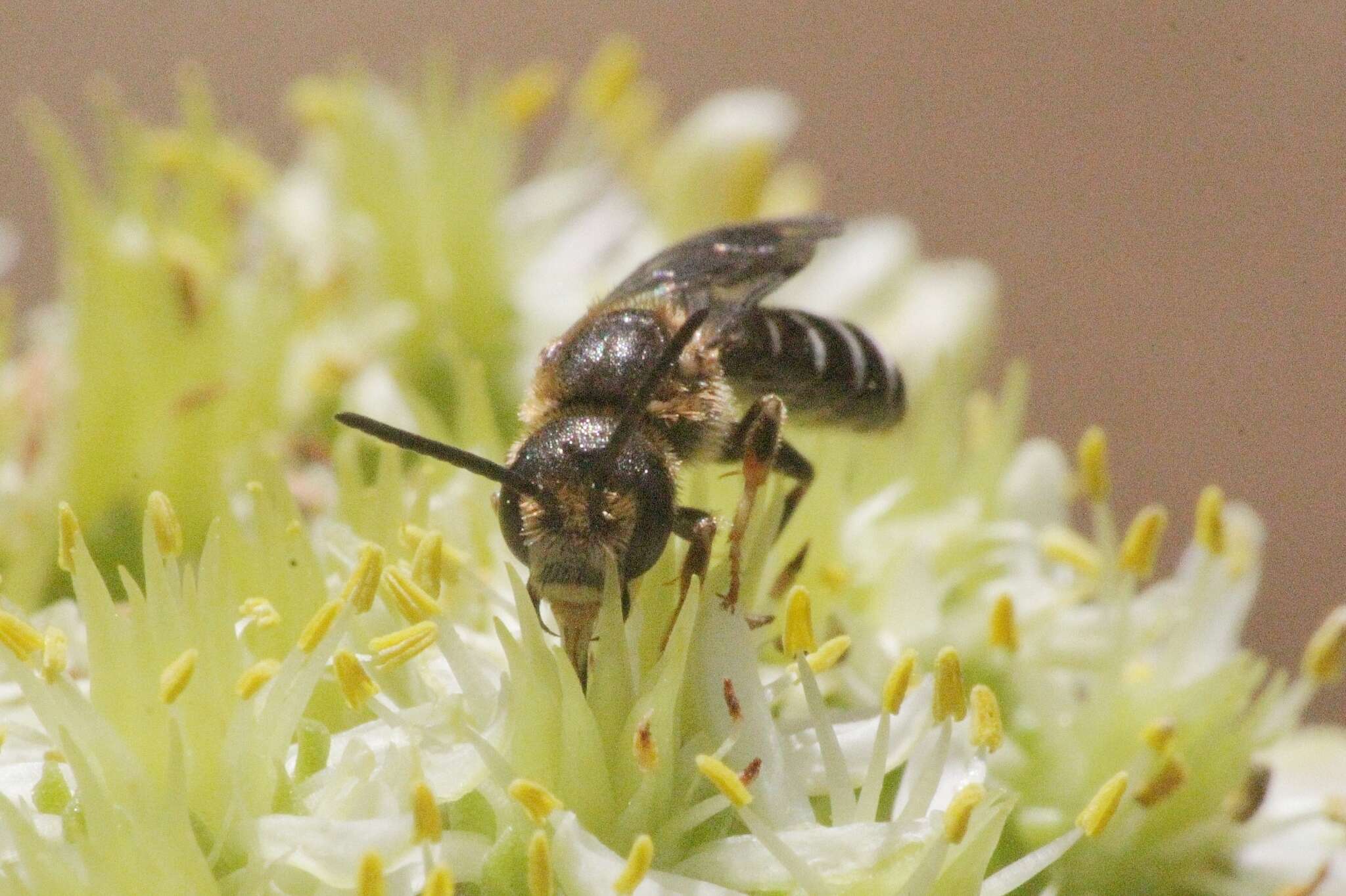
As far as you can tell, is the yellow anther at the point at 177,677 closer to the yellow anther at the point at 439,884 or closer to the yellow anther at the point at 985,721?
the yellow anther at the point at 439,884

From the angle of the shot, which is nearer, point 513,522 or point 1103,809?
point 513,522

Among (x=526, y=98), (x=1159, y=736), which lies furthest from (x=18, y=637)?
(x=526, y=98)

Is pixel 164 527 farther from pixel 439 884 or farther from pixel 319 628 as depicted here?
pixel 439 884

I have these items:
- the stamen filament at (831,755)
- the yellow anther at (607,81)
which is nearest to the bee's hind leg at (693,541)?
the stamen filament at (831,755)

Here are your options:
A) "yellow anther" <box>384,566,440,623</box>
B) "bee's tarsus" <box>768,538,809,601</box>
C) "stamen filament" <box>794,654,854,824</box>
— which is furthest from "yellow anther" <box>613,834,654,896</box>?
"bee's tarsus" <box>768,538,809,601</box>

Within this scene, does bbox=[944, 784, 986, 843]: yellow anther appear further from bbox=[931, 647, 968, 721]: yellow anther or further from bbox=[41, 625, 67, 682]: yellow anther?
bbox=[41, 625, 67, 682]: yellow anther

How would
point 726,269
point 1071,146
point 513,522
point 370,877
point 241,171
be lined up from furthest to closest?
point 1071,146 → point 241,171 → point 726,269 → point 513,522 → point 370,877
